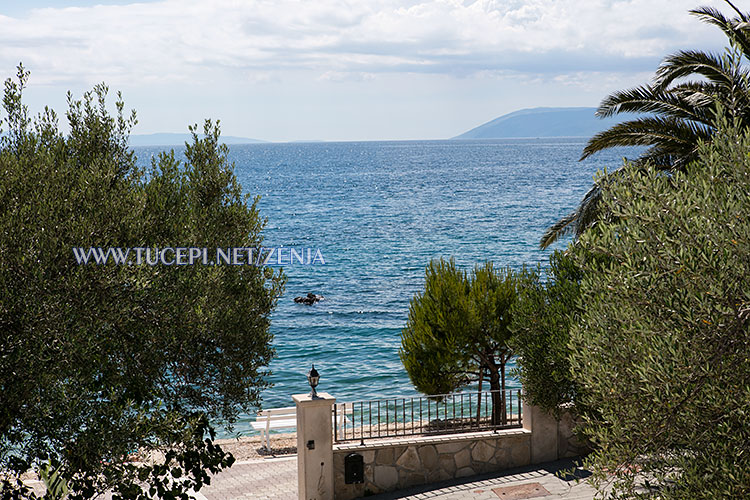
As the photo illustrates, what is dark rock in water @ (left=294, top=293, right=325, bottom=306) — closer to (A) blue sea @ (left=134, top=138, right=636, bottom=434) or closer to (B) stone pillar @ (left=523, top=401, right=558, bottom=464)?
(A) blue sea @ (left=134, top=138, right=636, bottom=434)

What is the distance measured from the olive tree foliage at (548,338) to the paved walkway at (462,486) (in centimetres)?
145

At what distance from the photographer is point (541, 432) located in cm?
1566

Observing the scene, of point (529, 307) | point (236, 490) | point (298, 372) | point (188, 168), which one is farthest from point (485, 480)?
point (298, 372)

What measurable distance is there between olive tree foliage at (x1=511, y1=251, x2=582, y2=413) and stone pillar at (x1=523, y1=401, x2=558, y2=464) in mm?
268

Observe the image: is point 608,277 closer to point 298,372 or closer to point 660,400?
point 660,400

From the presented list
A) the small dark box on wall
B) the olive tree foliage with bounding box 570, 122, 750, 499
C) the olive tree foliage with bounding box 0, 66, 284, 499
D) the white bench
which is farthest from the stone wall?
the olive tree foliage with bounding box 570, 122, 750, 499

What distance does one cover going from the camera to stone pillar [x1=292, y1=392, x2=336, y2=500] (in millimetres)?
14227

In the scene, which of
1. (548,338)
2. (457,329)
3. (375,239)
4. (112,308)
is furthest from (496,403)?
(375,239)

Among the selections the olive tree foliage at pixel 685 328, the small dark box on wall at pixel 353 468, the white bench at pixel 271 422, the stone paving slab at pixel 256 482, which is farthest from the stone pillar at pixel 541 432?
the olive tree foliage at pixel 685 328

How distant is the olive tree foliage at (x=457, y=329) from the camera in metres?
18.8

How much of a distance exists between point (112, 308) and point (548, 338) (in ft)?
29.6

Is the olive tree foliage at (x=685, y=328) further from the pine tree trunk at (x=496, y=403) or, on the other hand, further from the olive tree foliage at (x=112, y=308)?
the pine tree trunk at (x=496, y=403)

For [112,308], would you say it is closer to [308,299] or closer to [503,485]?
[503,485]

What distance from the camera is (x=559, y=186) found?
118000 mm
